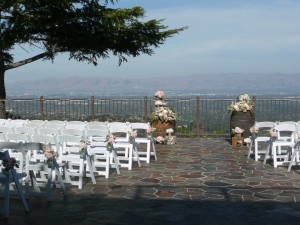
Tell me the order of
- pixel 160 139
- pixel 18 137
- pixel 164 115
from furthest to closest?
1. pixel 164 115
2. pixel 160 139
3. pixel 18 137

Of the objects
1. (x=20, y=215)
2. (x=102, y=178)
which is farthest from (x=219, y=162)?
(x=20, y=215)

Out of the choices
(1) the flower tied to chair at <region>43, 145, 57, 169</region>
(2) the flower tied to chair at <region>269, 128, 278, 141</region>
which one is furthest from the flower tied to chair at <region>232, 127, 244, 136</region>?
(1) the flower tied to chair at <region>43, 145, 57, 169</region>

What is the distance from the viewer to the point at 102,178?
886 centimetres

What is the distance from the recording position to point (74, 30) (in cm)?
2028

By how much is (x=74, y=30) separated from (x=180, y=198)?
47.5 ft

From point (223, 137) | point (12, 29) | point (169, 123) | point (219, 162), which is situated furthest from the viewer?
point (12, 29)

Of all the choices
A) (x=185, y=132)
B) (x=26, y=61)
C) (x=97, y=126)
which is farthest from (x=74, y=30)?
(x=97, y=126)

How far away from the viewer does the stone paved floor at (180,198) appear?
6082 mm

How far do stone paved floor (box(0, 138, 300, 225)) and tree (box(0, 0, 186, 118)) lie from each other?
10.6m

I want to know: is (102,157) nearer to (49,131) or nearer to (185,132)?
(49,131)

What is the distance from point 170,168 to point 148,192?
2496 millimetres

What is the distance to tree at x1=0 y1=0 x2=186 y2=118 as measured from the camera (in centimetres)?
1872

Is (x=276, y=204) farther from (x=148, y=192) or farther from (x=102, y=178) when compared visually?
(x=102, y=178)

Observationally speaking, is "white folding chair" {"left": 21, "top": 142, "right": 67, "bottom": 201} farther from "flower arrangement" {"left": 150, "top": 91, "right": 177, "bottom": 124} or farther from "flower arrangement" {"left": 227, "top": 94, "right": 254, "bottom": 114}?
"flower arrangement" {"left": 227, "top": 94, "right": 254, "bottom": 114}
